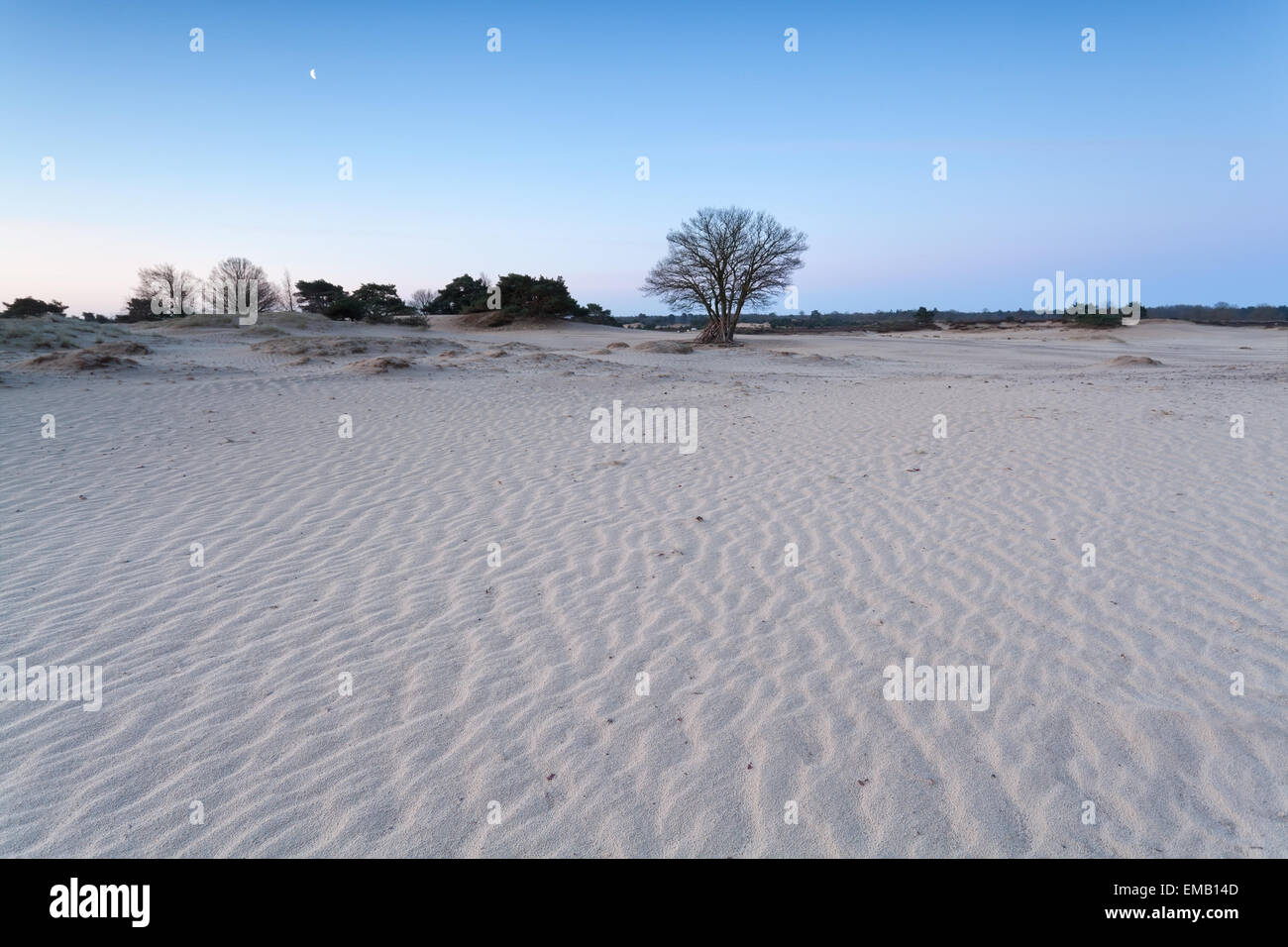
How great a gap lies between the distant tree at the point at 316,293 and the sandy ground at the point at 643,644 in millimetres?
41963

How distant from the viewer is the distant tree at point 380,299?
4678 centimetres

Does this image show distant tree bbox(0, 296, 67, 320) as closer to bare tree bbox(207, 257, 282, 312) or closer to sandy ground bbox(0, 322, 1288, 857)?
bare tree bbox(207, 257, 282, 312)

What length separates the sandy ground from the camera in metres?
2.85

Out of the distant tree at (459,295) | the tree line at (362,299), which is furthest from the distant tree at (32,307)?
the distant tree at (459,295)

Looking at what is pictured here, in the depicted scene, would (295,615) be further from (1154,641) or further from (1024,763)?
(1154,641)

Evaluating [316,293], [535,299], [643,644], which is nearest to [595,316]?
[535,299]

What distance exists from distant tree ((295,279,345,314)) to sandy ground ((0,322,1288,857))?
41963 millimetres

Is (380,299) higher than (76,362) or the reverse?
higher

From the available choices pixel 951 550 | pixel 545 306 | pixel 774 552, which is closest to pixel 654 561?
pixel 774 552

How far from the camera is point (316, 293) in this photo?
4834cm

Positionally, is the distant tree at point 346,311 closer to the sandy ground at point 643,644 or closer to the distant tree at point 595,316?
the distant tree at point 595,316

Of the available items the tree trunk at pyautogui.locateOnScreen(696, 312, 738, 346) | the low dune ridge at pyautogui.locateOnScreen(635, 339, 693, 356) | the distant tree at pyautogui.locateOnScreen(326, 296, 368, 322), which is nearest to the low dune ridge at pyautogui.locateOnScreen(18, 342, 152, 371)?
the low dune ridge at pyautogui.locateOnScreen(635, 339, 693, 356)

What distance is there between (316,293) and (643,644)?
5153cm

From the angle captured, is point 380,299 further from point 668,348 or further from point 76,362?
point 76,362
